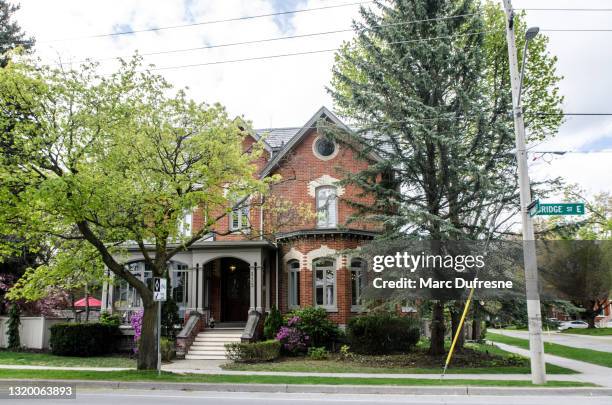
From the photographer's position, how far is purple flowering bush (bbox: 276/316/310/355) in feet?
63.2

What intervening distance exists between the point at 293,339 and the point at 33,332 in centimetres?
1168

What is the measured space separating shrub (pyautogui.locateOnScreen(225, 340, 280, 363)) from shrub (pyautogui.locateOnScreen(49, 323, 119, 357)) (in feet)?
19.7

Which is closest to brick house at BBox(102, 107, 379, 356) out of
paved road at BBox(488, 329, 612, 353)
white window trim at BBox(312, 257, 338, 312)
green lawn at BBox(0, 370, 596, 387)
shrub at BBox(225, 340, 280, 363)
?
white window trim at BBox(312, 257, 338, 312)

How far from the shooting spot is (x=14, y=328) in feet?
72.2

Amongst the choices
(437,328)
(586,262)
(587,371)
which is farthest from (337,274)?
(586,262)

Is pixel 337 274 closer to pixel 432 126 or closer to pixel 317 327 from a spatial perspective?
pixel 317 327

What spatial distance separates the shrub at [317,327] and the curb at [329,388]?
297 inches

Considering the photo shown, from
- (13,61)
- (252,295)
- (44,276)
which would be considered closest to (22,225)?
(44,276)

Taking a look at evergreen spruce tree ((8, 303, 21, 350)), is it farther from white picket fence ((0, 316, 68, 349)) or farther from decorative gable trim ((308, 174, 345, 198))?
decorative gable trim ((308, 174, 345, 198))

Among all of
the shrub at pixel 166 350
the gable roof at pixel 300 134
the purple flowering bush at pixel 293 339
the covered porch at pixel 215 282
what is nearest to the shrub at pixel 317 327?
the purple flowering bush at pixel 293 339

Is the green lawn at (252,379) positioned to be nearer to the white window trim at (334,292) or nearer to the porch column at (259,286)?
the porch column at (259,286)

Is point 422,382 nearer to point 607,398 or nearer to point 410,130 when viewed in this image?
point 607,398

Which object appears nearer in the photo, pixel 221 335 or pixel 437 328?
pixel 437 328

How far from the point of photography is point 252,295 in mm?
21312
